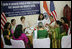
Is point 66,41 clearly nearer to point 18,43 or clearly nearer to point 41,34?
point 41,34

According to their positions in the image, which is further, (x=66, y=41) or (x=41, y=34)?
(x=66, y=41)

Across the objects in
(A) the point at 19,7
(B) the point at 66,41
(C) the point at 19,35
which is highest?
(A) the point at 19,7

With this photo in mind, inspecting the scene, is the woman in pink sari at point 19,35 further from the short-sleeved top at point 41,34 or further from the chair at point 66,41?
the chair at point 66,41

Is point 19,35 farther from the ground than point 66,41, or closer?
farther from the ground

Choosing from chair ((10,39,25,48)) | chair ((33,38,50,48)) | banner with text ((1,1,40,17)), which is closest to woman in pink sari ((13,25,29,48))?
chair ((10,39,25,48))

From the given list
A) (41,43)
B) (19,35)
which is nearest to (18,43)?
(19,35)

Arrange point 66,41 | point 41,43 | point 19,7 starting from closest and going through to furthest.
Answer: point 41,43 < point 66,41 < point 19,7

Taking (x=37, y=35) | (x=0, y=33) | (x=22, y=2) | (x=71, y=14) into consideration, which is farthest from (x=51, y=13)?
(x=0, y=33)

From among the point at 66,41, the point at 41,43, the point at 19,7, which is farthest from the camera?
the point at 19,7

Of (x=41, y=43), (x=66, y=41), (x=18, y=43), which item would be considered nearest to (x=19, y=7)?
(x=18, y=43)

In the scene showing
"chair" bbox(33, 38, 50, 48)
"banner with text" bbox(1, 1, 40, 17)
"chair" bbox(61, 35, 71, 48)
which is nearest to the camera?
"chair" bbox(33, 38, 50, 48)

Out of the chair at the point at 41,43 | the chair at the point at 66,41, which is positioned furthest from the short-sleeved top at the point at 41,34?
the chair at the point at 66,41

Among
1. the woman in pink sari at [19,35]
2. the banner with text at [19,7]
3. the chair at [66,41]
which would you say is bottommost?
the chair at [66,41]

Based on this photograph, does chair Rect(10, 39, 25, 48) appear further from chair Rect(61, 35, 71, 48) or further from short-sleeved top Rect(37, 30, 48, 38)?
chair Rect(61, 35, 71, 48)
